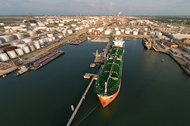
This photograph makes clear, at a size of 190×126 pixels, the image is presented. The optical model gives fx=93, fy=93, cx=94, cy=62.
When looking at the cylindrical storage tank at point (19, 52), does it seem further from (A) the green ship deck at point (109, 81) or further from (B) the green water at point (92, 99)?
(A) the green ship deck at point (109, 81)

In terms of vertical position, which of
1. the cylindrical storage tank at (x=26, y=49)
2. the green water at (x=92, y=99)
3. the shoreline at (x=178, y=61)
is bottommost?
the green water at (x=92, y=99)

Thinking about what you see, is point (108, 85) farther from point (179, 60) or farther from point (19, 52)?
point (19, 52)

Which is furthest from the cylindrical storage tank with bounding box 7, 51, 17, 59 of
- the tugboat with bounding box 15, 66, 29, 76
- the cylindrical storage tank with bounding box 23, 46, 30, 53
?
the tugboat with bounding box 15, 66, 29, 76

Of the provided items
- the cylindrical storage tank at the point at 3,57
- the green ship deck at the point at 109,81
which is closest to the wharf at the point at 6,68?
the cylindrical storage tank at the point at 3,57

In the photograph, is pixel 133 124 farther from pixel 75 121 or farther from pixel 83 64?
pixel 83 64

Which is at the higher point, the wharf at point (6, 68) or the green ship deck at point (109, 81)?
the green ship deck at point (109, 81)

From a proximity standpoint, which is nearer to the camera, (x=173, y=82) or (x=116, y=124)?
(x=116, y=124)

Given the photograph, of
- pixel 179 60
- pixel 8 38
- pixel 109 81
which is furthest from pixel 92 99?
pixel 8 38

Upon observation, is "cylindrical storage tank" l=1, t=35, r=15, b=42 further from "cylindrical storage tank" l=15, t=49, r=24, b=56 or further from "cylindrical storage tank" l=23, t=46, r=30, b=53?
"cylindrical storage tank" l=15, t=49, r=24, b=56

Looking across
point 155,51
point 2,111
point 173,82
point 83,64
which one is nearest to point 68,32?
point 83,64
